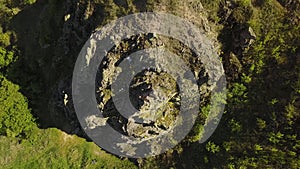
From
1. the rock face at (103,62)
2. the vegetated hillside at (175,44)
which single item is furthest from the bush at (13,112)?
the rock face at (103,62)

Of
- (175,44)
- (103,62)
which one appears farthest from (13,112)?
(175,44)

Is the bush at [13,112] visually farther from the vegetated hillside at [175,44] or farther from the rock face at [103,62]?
the rock face at [103,62]

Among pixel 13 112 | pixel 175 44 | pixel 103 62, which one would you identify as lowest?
pixel 13 112

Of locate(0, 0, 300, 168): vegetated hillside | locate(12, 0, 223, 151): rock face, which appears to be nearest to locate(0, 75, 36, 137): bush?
locate(0, 0, 300, 168): vegetated hillside

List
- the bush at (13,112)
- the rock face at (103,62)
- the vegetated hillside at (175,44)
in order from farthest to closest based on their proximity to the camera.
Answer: the bush at (13,112), the vegetated hillside at (175,44), the rock face at (103,62)

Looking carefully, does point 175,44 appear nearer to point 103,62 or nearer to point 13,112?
point 103,62

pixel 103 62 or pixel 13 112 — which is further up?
pixel 103 62

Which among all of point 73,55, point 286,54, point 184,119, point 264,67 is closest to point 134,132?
point 184,119

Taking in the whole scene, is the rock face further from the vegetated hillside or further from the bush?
the bush
